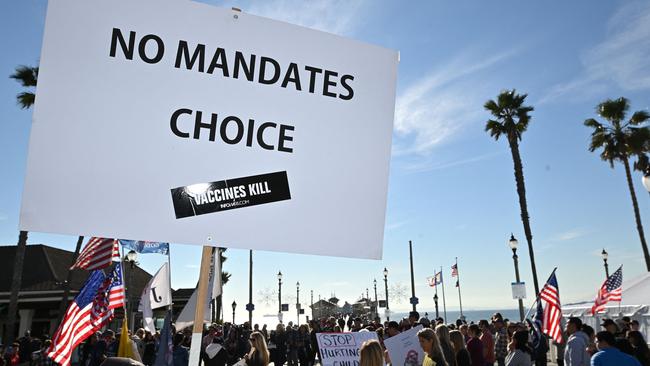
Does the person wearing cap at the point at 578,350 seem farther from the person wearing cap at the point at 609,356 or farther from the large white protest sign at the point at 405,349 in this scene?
the large white protest sign at the point at 405,349

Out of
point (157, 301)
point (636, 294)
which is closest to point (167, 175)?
point (157, 301)

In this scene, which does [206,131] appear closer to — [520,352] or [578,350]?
[520,352]

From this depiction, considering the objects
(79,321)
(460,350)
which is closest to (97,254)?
(79,321)

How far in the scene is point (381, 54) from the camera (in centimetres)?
353

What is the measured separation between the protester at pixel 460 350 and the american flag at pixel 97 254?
860cm

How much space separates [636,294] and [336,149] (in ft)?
86.2

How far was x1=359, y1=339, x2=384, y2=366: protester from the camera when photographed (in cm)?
461

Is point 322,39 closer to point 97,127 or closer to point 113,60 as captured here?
point 113,60

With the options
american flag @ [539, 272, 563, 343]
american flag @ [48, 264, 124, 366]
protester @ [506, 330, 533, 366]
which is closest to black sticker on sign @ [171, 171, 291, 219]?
american flag @ [48, 264, 124, 366]

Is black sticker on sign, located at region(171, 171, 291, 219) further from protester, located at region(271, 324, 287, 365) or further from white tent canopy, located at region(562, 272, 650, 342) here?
white tent canopy, located at region(562, 272, 650, 342)

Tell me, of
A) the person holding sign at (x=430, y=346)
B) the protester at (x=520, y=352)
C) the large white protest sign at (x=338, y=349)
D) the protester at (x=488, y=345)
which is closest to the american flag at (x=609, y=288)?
the protester at (x=488, y=345)

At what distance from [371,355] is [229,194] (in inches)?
98.4

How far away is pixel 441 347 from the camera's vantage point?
696 cm

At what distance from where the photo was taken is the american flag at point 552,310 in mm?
11859
